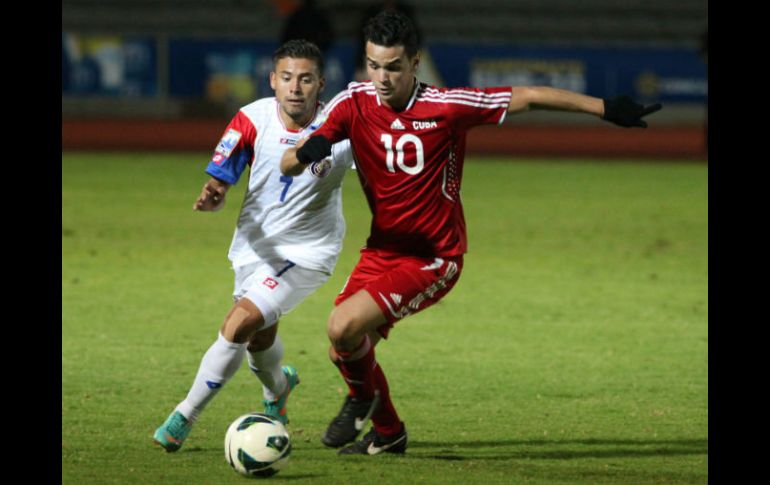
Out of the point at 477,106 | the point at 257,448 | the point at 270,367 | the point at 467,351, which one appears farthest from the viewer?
the point at 467,351

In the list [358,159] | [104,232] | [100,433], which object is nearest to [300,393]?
[100,433]

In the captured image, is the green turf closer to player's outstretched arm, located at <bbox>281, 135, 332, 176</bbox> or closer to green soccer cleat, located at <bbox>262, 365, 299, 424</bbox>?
green soccer cleat, located at <bbox>262, 365, 299, 424</bbox>

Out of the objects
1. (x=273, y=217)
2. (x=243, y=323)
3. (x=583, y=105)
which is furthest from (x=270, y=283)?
(x=583, y=105)

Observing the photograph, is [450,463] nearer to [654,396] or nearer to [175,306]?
[654,396]

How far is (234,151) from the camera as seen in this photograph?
6059 millimetres

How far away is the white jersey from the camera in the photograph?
6.09 metres

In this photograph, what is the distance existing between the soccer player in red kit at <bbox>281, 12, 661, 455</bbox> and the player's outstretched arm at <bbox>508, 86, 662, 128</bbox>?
1 centimetres

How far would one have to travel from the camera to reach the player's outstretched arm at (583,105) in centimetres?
521

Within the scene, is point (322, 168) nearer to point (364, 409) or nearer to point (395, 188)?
point (395, 188)

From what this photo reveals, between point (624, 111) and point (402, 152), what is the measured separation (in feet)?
3.34

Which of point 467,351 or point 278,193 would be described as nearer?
point 278,193

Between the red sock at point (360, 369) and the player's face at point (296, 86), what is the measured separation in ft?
3.71

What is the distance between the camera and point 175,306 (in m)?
9.52

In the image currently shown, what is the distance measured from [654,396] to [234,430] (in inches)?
107
